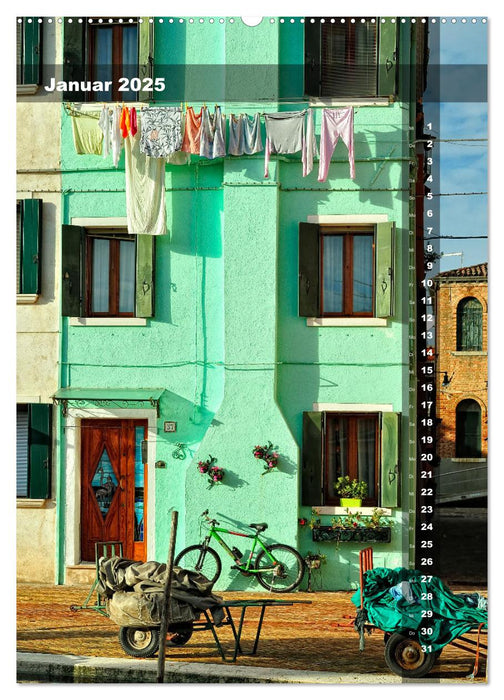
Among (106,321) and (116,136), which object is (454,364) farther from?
(116,136)

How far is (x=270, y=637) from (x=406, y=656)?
4.36ft

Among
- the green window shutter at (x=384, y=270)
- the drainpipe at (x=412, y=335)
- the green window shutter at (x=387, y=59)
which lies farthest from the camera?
the green window shutter at (x=384, y=270)

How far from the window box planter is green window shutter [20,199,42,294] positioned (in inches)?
145

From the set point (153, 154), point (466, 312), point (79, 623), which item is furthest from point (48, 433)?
point (466, 312)

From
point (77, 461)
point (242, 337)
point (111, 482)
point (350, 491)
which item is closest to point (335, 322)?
point (242, 337)

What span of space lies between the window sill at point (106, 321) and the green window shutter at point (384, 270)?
231cm

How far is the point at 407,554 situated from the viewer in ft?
32.5

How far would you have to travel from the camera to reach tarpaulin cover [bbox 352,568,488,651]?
28.1 ft

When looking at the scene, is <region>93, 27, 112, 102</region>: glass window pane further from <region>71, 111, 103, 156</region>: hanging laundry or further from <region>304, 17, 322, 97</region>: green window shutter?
<region>304, 17, 322, 97</region>: green window shutter

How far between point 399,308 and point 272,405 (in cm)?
153

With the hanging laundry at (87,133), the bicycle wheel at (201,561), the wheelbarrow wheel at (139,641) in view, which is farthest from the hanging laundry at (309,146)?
the wheelbarrow wheel at (139,641)

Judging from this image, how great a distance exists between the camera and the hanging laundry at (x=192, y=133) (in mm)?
10117

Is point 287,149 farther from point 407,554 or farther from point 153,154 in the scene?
point 407,554

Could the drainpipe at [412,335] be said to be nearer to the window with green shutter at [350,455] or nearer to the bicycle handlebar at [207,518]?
the window with green shutter at [350,455]
